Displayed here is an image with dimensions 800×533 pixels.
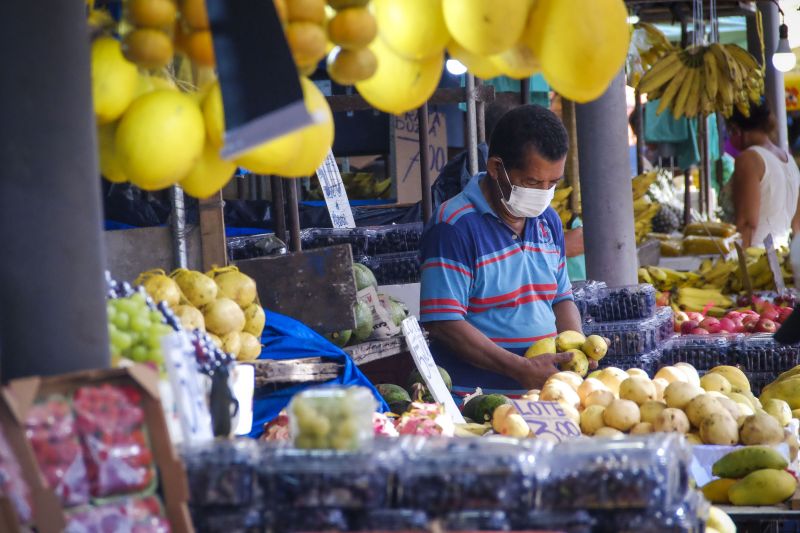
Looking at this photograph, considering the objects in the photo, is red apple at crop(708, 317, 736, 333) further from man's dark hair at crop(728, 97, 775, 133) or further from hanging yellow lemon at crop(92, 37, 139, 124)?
hanging yellow lemon at crop(92, 37, 139, 124)

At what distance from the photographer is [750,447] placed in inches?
125

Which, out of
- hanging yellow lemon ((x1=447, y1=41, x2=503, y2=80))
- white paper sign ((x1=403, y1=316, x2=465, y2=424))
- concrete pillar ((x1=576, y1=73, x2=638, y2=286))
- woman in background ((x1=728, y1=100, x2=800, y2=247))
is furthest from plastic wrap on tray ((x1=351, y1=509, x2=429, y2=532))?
woman in background ((x1=728, y1=100, x2=800, y2=247))

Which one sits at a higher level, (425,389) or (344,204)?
(344,204)

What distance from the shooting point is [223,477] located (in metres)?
1.82

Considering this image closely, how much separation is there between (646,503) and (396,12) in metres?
1.06

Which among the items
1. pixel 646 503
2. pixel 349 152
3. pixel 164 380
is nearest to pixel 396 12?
pixel 164 380

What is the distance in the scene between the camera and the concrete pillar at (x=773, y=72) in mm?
11500

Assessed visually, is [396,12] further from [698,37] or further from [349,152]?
[698,37]

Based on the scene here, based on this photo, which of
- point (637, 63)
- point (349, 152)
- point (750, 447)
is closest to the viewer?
point (750, 447)

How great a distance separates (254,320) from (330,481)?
1355mm

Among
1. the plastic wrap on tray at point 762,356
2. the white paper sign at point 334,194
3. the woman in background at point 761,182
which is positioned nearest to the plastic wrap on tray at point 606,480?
the white paper sign at point 334,194

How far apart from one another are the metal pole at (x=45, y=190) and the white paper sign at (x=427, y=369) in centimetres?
190

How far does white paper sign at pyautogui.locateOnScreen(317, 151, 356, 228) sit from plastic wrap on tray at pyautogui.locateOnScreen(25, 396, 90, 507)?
3.47m

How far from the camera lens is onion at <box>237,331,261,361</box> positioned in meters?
2.92
